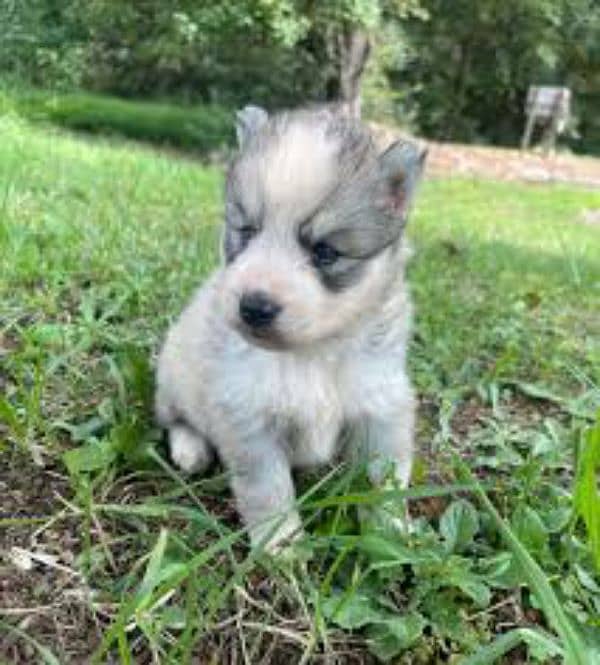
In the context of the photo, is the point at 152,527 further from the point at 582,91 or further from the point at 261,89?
the point at 582,91

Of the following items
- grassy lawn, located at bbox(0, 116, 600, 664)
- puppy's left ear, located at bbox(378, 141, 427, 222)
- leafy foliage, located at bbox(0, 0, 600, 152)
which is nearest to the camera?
grassy lawn, located at bbox(0, 116, 600, 664)

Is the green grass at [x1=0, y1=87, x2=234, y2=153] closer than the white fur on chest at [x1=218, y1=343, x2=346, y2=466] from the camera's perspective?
No

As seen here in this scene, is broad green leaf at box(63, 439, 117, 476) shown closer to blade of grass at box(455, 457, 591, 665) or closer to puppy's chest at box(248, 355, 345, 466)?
puppy's chest at box(248, 355, 345, 466)

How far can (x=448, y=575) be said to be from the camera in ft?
9.59

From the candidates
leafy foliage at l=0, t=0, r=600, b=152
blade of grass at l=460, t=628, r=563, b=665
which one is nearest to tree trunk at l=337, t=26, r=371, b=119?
leafy foliage at l=0, t=0, r=600, b=152

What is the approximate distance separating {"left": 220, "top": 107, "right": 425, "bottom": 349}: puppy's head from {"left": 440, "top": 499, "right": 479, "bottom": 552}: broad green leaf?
625mm

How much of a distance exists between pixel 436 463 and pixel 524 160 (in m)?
20.2

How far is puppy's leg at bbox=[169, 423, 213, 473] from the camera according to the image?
338 centimetres

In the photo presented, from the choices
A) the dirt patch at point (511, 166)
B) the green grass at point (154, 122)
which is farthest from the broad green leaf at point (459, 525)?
the green grass at point (154, 122)

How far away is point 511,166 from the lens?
71.2 feet

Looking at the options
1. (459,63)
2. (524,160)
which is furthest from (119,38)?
(459,63)

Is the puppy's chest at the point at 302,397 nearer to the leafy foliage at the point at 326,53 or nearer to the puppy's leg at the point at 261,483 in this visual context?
the puppy's leg at the point at 261,483

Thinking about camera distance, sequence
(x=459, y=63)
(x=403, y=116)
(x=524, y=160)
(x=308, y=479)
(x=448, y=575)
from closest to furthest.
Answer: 1. (x=448, y=575)
2. (x=308, y=479)
3. (x=524, y=160)
4. (x=403, y=116)
5. (x=459, y=63)

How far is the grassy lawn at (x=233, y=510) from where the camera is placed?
2.70 meters
